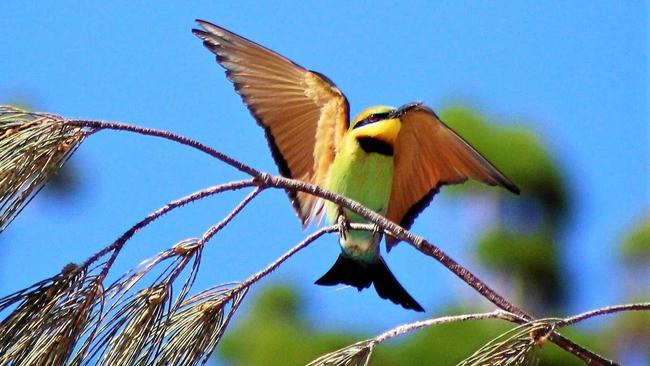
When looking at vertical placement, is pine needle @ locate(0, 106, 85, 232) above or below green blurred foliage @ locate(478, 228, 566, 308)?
below

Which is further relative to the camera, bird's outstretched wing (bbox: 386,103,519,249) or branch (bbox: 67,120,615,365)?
bird's outstretched wing (bbox: 386,103,519,249)

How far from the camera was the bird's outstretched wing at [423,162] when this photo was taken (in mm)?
2584

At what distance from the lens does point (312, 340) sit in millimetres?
7613

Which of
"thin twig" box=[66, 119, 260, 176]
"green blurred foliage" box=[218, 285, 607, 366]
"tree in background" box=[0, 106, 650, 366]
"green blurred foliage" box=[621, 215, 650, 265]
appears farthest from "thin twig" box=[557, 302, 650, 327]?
"green blurred foliage" box=[621, 215, 650, 265]

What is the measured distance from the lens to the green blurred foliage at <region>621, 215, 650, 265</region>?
732cm

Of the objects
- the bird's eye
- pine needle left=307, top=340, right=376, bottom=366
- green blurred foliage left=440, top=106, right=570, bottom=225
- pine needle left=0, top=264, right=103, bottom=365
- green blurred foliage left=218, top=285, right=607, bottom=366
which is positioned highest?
green blurred foliage left=440, top=106, right=570, bottom=225

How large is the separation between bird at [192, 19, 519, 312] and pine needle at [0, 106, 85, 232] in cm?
106

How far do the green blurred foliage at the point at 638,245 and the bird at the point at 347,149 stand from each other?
4.83m

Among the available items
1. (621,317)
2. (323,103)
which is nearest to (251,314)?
(621,317)

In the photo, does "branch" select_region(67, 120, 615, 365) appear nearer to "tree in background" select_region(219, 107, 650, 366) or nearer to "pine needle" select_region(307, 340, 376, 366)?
"pine needle" select_region(307, 340, 376, 366)

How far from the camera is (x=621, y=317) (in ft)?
25.6

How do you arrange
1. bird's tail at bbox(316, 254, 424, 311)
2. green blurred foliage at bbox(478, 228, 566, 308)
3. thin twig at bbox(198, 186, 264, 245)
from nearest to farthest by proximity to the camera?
thin twig at bbox(198, 186, 264, 245) < bird's tail at bbox(316, 254, 424, 311) < green blurred foliage at bbox(478, 228, 566, 308)

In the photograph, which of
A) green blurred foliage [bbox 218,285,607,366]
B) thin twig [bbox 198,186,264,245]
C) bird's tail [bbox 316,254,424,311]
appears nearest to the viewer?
thin twig [bbox 198,186,264,245]

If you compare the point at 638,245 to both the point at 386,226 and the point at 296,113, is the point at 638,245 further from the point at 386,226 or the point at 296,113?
the point at 386,226
